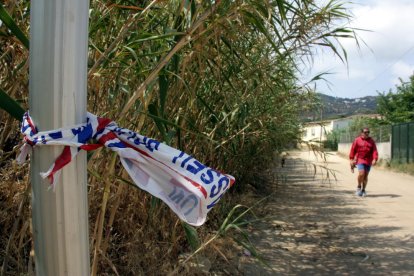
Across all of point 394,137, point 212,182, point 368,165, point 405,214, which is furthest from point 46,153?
point 394,137

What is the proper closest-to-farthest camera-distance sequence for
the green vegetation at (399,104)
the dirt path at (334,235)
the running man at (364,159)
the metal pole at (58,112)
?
the metal pole at (58,112) < the dirt path at (334,235) < the running man at (364,159) < the green vegetation at (399,104)

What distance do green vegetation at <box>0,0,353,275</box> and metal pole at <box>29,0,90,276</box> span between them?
31 cm

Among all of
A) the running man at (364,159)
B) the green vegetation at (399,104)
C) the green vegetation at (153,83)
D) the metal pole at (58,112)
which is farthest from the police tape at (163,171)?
the green vegetation at (399,104)

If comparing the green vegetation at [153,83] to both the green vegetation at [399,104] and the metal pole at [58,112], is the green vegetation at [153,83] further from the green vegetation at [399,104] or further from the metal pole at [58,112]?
the green vegetation at [399,104]

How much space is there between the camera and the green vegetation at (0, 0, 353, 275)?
213 cm

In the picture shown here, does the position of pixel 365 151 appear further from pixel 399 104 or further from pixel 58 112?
pixel 399 104

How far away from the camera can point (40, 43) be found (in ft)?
3.66

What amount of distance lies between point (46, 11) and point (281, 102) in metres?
5.33

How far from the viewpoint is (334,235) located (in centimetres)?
621

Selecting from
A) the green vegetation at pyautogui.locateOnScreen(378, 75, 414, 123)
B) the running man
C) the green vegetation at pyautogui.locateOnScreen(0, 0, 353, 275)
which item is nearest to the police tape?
the green vegetation at pyautogui.locateOnScreen(0, 0, 353, 275)

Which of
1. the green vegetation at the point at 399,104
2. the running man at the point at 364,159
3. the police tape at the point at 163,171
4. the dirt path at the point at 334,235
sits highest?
the green vegetation at the point at 399,104

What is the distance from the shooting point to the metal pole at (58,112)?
3.61ft

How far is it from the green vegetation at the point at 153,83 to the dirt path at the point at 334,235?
99 centimetres

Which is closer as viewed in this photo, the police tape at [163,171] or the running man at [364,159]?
the police tape at [163,171]
